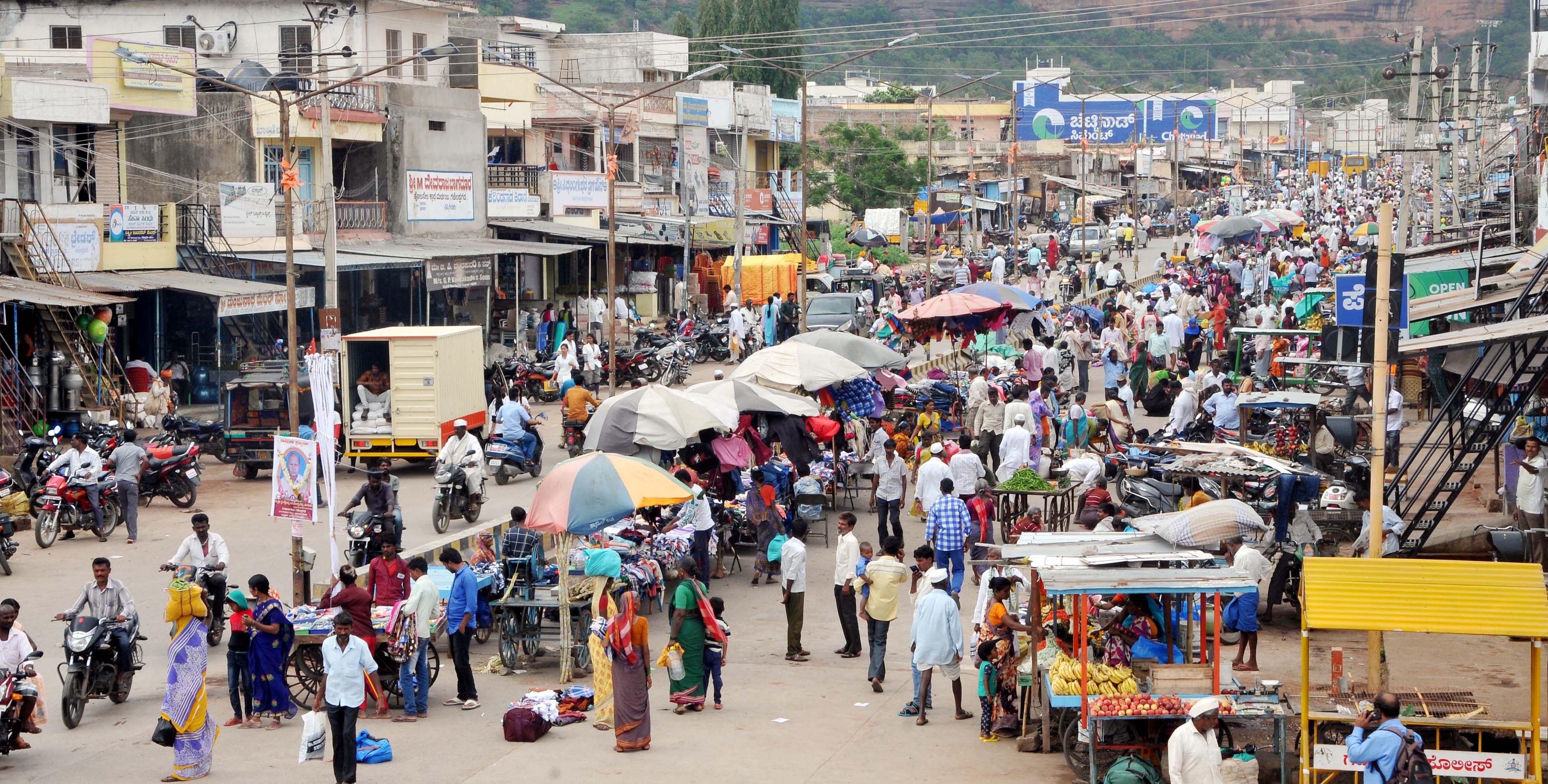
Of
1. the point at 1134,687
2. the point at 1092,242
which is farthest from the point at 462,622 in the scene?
the point at 1092,242

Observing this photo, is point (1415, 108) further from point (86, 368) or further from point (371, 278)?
point (371, 278)

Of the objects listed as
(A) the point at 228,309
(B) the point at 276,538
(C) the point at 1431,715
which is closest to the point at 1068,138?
(A) the point at 228,309

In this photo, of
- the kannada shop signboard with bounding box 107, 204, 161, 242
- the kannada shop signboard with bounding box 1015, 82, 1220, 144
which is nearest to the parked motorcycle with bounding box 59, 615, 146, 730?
the kannada shop signboard with bounding box 107, 204, 161, 242

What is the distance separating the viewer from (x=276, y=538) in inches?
764

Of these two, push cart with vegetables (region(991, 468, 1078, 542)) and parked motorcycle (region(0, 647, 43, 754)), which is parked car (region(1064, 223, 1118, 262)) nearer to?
push cart with vegetables (region(991, 468, 1078, 542))

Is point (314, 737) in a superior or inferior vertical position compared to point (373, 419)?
inferior

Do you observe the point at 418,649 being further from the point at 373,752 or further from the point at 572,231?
the point at 572,231

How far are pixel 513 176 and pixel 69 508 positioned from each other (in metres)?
23.4

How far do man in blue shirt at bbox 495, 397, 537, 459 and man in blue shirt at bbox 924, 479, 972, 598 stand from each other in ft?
28.8

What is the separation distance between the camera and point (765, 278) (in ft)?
149

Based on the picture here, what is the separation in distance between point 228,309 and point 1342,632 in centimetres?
1939

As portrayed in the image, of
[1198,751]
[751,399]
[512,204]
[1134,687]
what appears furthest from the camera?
[512,204]

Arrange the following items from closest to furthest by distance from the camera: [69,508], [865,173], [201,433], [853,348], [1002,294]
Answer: [69,508] < [201,433] < [853,348] < [1002,294] < [865,173]

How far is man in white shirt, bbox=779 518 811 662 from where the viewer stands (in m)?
14.4
